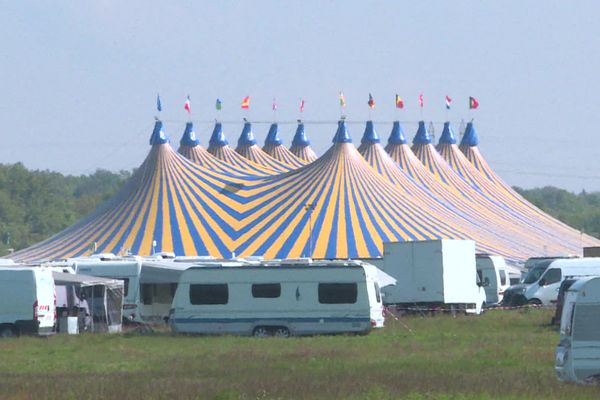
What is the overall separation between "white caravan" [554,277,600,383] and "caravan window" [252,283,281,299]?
13147 millimetres

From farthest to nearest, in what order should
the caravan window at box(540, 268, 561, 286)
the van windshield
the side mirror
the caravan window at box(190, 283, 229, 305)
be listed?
the van windshield → the side mirror → the caravan window at box(540, 268, 561, 286) → the caravan window at box(190, 283, 229, 305)

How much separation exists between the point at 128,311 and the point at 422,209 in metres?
22.3

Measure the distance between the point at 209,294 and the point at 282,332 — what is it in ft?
5.81

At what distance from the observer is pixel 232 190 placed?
5747cm

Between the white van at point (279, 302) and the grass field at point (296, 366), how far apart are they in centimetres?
73

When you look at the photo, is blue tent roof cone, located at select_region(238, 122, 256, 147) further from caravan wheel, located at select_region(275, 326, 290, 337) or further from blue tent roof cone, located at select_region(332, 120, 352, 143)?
caravan wheel, located at select_region(275, 326, 290, 337)

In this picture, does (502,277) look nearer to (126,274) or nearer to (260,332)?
(126,274)

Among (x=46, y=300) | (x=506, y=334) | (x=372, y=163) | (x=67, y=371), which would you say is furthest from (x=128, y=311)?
(x=372, y=163)

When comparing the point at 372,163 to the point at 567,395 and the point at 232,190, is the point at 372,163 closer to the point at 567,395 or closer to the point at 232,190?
the point at 232,190

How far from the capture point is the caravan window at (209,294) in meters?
31.2

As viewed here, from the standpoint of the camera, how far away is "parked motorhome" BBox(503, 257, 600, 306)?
41.8 meters

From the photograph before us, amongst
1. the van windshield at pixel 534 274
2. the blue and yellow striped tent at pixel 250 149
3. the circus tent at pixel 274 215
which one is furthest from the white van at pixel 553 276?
the blue and yellow striped tent at pixel 250 149

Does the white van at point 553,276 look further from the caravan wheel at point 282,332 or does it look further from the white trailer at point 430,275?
the caravan wheel at point 282,332

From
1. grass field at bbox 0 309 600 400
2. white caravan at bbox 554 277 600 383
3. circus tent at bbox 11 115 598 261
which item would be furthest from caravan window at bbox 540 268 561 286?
white caravan at bbox 554 277 600 383
